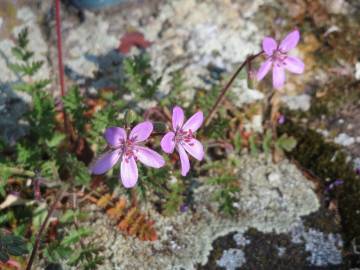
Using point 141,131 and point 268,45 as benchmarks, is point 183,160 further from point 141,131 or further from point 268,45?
point 268,45

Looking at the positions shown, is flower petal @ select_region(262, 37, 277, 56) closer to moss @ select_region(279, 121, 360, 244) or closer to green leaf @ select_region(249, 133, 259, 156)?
green leaf @ select_region(249, 133, 259, 156)

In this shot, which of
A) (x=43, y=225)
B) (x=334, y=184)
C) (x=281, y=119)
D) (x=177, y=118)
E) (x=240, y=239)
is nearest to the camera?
(x=177, y=118)

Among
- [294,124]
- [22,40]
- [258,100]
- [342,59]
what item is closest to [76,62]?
[22,40]

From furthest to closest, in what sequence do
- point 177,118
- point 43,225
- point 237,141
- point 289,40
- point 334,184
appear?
point 237,141 < point 334,184 < point 289,40 < point 43,225 < point 177,118

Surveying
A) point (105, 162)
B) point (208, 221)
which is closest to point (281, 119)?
point (208, 221)

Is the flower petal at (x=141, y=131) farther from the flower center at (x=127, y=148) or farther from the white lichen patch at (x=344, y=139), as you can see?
the white lichen patch at (x=344, y=139)

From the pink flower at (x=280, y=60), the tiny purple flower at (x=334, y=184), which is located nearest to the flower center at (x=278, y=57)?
the pink flower at (x=280, y=60)
